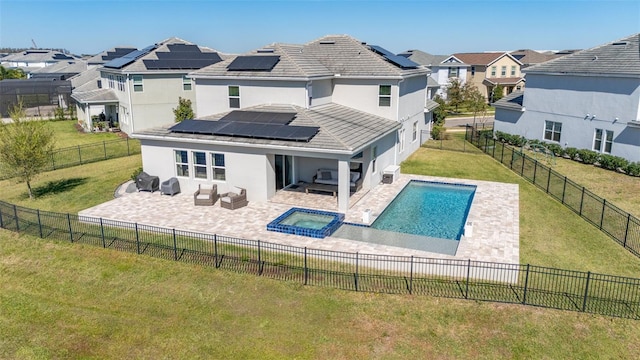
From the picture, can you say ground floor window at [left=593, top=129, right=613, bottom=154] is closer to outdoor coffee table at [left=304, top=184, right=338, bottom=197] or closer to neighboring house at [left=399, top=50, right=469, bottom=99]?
outdoor coffee table at [left=304, top=184, right=338, bottom=197]

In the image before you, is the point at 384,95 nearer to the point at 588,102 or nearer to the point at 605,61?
the point at 588,102

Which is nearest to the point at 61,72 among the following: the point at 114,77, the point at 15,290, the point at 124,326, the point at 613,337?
the point at 114,77

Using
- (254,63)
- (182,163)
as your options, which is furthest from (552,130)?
(182,163)

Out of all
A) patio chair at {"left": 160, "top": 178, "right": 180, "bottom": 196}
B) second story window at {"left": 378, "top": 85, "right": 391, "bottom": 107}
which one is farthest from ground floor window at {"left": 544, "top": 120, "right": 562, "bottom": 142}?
patio chair at {"left": 160, "top": 178, "right": 180, "bottom": 196}

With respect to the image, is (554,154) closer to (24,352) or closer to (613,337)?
(613,337)

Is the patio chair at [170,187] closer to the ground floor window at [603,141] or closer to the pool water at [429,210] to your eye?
the pool water at [429,210]

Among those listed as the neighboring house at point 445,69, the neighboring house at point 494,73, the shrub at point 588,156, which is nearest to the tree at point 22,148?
the shrub at point 588,156
